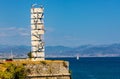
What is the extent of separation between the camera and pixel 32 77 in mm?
49625

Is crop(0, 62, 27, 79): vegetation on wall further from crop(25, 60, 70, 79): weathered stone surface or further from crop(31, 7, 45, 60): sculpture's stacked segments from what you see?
crop(31, 7, 45, 60): sculpture's stacked segments

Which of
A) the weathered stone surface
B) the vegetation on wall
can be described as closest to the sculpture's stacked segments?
the weathered stone surface

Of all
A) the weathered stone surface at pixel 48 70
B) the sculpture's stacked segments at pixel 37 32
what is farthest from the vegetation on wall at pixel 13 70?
the sculpture's stacked segments at pixel 37 32

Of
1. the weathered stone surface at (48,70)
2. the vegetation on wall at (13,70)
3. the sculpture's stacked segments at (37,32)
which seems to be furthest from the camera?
the sculpture's stacked segments at (37,32)

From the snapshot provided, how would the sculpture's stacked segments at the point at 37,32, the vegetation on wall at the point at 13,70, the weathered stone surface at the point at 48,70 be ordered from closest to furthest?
1. the vegetation on wall at the point at 13,70
2. the weathered stone surface at the point at 48,70
3. the sculpture's stacked segments at the point at 37,32

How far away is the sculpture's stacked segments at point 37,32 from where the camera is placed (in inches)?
2190

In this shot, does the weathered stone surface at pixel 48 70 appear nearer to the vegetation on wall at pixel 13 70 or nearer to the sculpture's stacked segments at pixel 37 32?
the vegetation on wall at pixel 13 70

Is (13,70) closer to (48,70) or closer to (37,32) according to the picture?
(48,70)

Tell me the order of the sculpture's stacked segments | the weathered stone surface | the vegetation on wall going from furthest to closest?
the sculpture's stacked segments
the weathered stone surface
the vegetation on wall

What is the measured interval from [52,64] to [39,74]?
5.13 ft

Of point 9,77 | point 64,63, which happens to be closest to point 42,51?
point 64,63

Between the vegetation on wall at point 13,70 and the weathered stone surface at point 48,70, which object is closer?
the vegetation on wall at point 13,70

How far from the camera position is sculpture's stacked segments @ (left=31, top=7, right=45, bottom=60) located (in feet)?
182

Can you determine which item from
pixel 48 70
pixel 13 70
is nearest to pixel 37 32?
pixel 48 70
